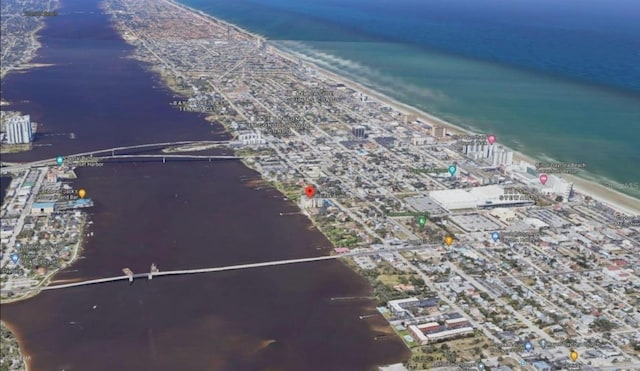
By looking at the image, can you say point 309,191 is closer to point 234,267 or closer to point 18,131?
point 234,267

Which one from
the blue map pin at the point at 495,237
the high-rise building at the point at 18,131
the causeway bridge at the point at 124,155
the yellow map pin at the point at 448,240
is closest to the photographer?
the yellow map pin at the point at 448,240

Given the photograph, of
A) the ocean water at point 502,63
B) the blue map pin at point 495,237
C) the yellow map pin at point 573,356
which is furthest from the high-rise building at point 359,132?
the yellow map pin at point 573,356

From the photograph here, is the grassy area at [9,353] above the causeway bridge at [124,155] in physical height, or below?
below

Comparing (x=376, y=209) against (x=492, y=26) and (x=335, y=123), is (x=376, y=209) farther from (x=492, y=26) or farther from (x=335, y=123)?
(x=492, y=26)

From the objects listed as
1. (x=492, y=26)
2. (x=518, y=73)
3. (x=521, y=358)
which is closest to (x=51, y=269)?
(x=521, y=358)

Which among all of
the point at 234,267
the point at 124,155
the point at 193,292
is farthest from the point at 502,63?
the point at 193,292

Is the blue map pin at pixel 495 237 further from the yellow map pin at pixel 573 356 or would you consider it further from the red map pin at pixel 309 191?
the red map pin at pixel 309 191

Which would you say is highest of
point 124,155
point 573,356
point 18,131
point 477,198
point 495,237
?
point 477,198
